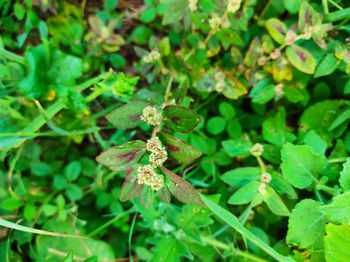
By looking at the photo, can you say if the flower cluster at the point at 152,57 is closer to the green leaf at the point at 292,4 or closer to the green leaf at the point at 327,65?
the green leaf at the point at 292,4

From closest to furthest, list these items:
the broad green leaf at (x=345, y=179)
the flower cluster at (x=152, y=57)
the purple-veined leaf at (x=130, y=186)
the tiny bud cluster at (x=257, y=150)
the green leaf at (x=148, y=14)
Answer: the purple-veined leaf at (x=130, y=186)
the broad green leaf at (x=345, y=179)
the tiny bud cluster at (x=257, y=150)
the flower cluster at (x=152, y=57)
the green leaf at (x=148, y=14)

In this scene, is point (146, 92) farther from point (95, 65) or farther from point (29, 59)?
point (29, 59)

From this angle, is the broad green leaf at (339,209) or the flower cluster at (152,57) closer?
the broad green leaf at (339,209)

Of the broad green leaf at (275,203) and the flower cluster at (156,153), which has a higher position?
the flower cluster at (156,153)

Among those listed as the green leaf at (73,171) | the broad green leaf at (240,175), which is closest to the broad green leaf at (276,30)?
the broad green leaf at (240,175)

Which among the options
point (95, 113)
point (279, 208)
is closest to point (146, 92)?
point (95, 113)

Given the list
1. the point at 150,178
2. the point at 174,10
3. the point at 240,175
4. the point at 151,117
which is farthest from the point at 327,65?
the point at 150,178

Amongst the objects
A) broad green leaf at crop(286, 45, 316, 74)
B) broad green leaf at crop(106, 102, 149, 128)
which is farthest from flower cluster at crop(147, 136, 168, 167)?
broad green leaf at crop(286, 45, 316, 74)
